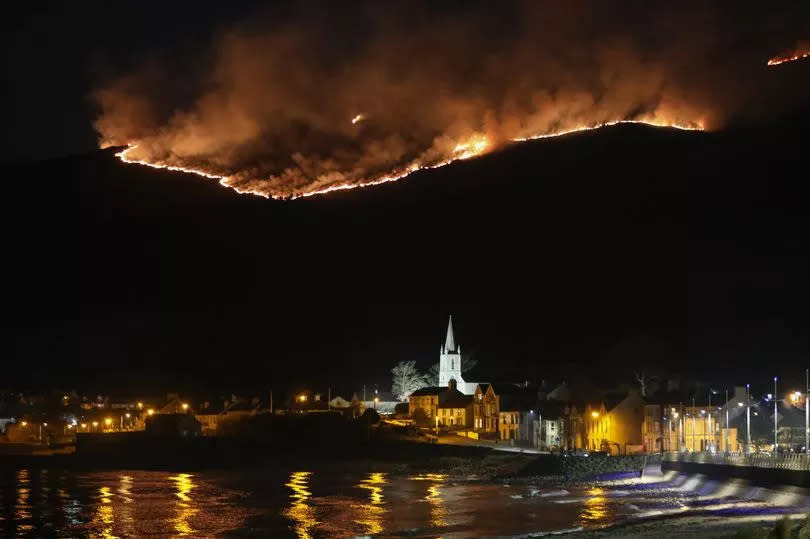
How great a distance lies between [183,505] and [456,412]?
5922 centimetres

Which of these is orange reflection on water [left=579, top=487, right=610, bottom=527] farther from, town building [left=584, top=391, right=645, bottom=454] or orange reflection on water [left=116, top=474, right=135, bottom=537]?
town building [left=584, top=391, right=645, bottom=454]

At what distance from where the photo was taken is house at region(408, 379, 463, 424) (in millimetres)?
110375

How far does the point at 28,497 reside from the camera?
5788 cm

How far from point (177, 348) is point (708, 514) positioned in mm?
146832

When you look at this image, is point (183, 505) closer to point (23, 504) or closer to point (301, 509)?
point (301, 509)

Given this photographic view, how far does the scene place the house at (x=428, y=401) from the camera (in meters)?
110

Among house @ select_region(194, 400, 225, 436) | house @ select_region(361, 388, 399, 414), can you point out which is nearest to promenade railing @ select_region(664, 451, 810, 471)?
house @ select_region(361, 388, 399, 414)

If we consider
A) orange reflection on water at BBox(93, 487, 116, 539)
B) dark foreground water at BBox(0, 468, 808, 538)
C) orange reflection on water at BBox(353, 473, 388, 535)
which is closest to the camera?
orange reflection on water at BBox(93, 487, 116, 539)

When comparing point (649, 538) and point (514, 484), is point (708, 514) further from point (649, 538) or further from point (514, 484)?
point (514, 484)

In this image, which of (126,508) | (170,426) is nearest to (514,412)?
(170,426)

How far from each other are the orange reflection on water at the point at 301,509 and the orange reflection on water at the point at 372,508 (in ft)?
6.96

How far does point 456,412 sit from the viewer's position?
364 ft

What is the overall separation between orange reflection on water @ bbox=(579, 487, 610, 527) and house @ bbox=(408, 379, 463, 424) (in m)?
51.6

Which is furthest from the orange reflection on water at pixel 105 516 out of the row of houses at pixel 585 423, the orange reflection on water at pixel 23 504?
the row of houses at pixel 585 423
